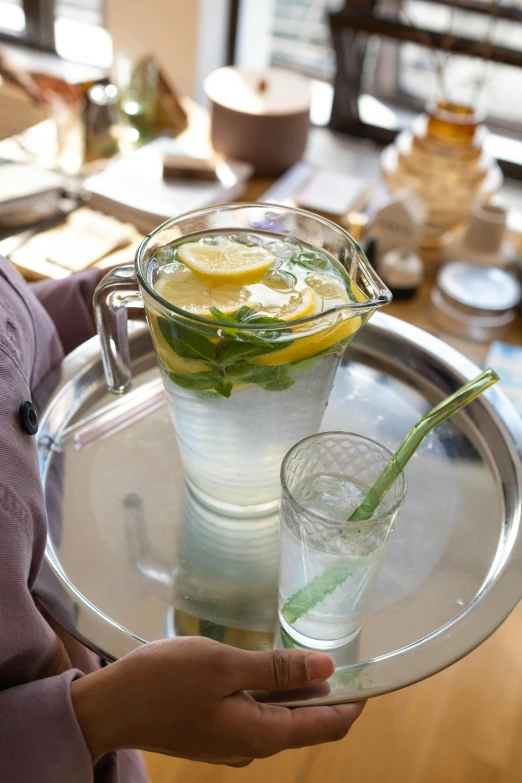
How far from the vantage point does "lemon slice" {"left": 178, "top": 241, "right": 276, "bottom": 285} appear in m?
0.48

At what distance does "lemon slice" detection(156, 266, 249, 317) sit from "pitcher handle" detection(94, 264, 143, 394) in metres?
0.03

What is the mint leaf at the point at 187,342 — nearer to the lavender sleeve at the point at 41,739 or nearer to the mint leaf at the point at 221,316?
the mint leaf at the point at 221,316

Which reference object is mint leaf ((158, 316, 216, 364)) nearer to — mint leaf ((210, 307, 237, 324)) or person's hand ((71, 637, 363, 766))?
mint leaf ((210, 307, 237, 324))

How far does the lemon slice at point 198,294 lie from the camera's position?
1.51 ft

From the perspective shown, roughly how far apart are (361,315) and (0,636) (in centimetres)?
28

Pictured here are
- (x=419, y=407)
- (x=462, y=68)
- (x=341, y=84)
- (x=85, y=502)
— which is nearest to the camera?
(x=85, y=502)

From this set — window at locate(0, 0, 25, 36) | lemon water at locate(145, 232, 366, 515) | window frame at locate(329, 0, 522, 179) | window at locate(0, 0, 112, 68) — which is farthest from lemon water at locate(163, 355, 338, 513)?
window at locate(0, 0, 25, 36)

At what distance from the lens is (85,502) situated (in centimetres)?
56

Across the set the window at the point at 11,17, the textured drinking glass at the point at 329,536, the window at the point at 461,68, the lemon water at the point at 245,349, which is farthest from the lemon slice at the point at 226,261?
the window at the point at 11,17

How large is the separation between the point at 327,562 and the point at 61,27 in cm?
218

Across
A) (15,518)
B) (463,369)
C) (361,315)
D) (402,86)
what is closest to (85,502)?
(15,518)

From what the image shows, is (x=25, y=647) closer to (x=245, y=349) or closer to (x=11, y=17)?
(x=245, y=349)

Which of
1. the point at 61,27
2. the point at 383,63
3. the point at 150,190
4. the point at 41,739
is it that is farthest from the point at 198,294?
the point at 61,27

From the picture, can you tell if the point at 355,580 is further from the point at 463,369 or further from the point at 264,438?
the point at 463,369
